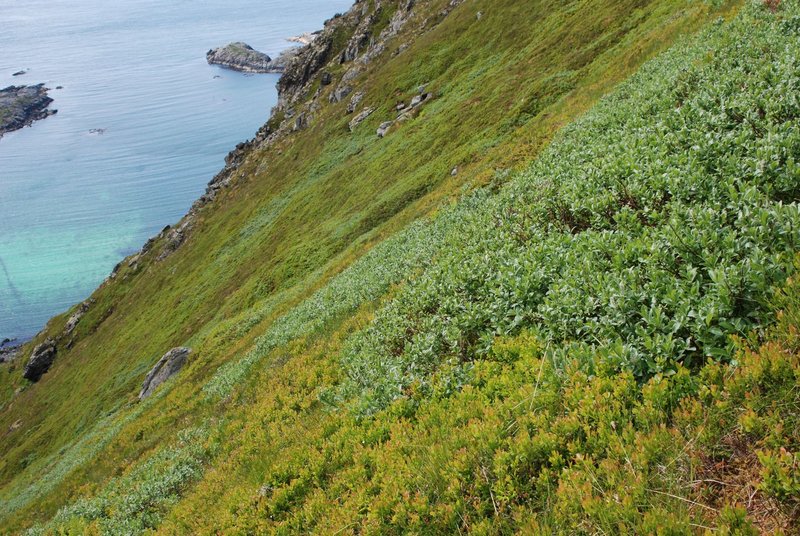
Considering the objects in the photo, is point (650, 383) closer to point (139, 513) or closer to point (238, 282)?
point (139, 513)

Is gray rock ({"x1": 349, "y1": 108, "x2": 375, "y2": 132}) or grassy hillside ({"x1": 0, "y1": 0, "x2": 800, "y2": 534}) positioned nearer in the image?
grassy hillside ({"x1": 0, "y1": 0, "x2": 800, "y2": 534})

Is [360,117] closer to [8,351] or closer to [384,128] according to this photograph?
[384,128]

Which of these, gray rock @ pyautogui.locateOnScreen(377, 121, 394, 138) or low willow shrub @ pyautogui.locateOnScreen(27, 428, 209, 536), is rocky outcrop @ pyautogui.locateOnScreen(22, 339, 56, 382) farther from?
low willow shrub @ pyautogui.locateOnScreen(27, 428, 209, 536)

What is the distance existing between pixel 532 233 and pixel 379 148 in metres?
56.7

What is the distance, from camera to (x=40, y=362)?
99.8m

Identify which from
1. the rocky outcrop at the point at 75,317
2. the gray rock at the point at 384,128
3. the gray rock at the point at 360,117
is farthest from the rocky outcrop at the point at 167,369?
the rocky outcrop at the point at 75,317

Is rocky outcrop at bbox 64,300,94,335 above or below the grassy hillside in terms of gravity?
above

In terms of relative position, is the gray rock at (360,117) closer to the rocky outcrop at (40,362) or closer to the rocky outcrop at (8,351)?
the rocky outcrop at (40,362)

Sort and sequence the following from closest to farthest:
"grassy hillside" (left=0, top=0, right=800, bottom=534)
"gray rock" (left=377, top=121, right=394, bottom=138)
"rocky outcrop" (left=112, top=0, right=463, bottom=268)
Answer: "grassy hillside" (left=0, top=0, right=800, bottom=534) → "gray rock" (left=377, top=121, right=394, bottom=138) → "rocky outcrop" (left=112, top=0, right=463, bottom=268)

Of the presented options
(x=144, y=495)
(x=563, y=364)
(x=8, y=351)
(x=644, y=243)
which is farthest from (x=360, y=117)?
(x=8, y=351)

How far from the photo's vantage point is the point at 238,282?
60562 millimetres

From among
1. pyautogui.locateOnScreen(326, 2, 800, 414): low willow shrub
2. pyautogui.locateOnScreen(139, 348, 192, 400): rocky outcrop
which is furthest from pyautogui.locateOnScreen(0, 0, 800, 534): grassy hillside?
pyautogui.locateOnScreen(139, 348, 192, 400): rocky outcrop

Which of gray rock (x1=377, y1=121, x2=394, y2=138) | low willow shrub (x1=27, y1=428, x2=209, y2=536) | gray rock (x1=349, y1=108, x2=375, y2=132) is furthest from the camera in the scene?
gray rock (x1=349, y1=108, x2=375, y2=132)

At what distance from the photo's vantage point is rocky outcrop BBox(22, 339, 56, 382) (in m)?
99.1
